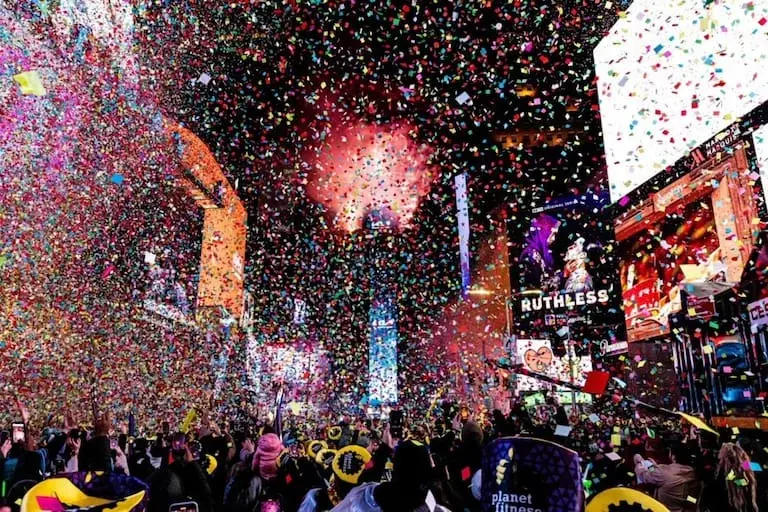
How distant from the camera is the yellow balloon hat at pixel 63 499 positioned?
6.77 feet

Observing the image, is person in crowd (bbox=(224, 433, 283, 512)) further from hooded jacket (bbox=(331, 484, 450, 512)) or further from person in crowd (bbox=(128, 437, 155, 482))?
hooded jacket (bbox=(331, 484, 450, 512))

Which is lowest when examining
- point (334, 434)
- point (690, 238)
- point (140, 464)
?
point (140, 464)

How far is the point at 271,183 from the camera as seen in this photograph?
3816cm

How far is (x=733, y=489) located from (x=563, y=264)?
984 inches

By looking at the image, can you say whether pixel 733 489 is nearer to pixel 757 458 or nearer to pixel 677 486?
Result: pixel 677 486

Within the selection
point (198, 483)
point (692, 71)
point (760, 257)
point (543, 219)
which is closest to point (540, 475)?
point (198, 483)

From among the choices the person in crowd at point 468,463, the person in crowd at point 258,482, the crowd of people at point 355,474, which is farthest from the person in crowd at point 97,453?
the person in crowd at point 468,463

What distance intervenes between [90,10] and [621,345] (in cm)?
2197

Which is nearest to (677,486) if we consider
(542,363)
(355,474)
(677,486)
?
(677,486)

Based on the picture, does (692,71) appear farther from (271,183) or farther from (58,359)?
(271,183)

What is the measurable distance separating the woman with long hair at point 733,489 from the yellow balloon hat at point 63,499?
10.0 feet

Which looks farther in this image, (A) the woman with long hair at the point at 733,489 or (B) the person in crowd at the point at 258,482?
(B) the person in crowd at the point at 258,482

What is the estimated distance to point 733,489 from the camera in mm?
3264

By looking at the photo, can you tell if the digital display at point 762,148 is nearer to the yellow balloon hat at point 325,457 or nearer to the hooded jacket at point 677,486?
the hooded jacket at point 677,486
